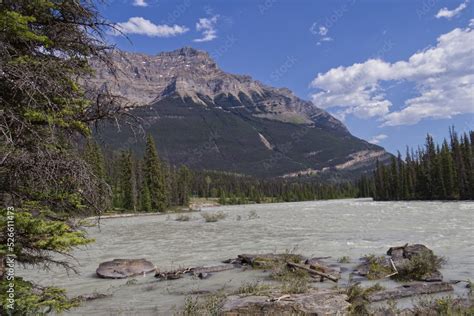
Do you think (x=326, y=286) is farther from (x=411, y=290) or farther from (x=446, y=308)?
(x=446, y=308)

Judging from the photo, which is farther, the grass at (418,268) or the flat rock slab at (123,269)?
the flat rock slab at (123,269)

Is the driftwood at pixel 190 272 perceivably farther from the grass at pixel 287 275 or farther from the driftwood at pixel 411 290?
the driftwood at pixel 411 290

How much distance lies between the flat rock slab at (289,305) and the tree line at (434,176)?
93.5 m

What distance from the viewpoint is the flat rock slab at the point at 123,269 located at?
1770cm

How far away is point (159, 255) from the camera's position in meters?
24.8

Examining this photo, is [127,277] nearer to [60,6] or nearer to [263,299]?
[263,299]

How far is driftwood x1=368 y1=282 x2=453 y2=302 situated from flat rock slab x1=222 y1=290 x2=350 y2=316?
7.88 feet

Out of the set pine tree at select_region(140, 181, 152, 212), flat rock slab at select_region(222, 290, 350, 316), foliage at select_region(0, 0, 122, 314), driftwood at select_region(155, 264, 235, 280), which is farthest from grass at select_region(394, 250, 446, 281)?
pine tree at select_region(140, 181, 152, 212)

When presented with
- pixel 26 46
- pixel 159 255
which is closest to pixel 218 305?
pixel 26 46

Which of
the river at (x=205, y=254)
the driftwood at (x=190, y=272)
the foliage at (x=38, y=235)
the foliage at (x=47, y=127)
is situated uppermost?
the foliage at (x=47, y=127)

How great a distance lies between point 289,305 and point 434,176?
107152mm

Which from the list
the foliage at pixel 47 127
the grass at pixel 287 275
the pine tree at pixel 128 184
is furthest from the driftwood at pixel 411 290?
the pine tree at pixel 128 184

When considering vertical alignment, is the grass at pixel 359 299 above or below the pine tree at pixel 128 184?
below

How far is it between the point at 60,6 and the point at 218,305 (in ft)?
25.1
